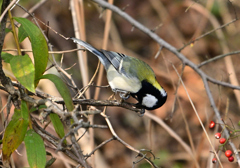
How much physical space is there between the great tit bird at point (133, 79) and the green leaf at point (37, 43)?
0.83m

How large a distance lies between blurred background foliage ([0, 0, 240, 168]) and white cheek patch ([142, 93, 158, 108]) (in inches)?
65.4

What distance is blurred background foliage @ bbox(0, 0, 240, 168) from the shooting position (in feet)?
14.1

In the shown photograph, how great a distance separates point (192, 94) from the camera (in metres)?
4.83

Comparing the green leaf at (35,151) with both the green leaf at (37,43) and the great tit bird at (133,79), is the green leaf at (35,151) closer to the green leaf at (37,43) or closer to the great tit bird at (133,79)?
the green leaf at (37,43)

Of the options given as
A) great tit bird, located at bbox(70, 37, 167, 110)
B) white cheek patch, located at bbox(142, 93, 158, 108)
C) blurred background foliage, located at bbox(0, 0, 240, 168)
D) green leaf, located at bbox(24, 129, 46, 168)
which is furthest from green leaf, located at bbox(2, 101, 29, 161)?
blurred background foliage, located at bbox(0, 0, 240, 168)

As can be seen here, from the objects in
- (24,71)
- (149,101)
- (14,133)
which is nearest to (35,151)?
(14,133)

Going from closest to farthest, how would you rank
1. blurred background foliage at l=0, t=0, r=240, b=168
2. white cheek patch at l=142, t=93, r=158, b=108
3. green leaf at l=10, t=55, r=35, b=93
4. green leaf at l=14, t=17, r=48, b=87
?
green leaf at l=10, t=55, r=35, b=93, green leaf at l=14, t=17, r=48, b=87, white cheek patch at l=142, t=93, r=158, b=108, blurred background foliage at l=0, t=0, r=240, b=168

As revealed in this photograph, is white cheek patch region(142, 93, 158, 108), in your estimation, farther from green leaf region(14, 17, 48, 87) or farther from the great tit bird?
green leaf region(14, 17, 48, 87)

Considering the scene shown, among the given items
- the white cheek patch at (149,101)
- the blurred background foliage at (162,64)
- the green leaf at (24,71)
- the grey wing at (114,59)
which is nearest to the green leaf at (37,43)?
the green leaf at (24,71)

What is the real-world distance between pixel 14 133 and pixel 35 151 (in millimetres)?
115

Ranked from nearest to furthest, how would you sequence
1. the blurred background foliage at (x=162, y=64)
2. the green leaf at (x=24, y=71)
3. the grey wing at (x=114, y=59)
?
Answer: the green leaf at (x=24, y=71), the grey wing at (x=114, y=59), the blurred background foliage at (x=162, y=64)

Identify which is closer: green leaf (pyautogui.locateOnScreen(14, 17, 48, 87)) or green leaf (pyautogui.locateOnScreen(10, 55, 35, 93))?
green leaf (pyautogui.locateOnScreen(10, 55, 35, 93))

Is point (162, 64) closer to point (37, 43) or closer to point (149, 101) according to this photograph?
point (149, 101)

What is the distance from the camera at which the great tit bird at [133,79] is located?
222 cm
